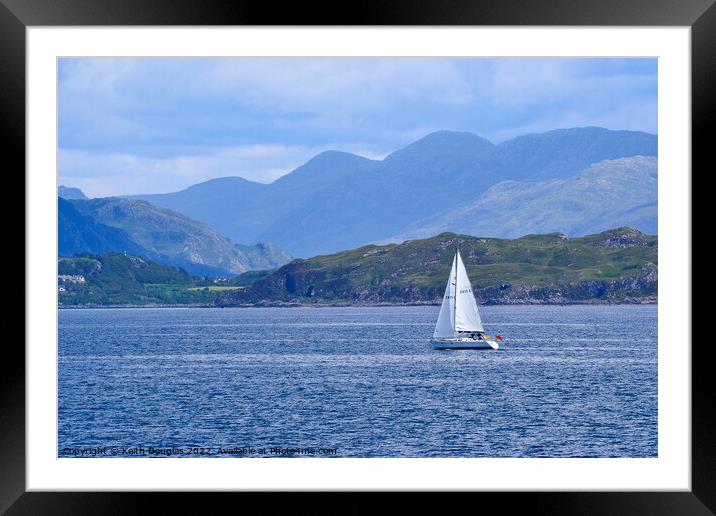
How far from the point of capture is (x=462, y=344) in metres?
49.5

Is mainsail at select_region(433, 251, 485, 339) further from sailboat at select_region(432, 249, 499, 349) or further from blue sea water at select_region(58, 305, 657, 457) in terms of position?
blue sea water at select_region(58, 305, 657, 457)

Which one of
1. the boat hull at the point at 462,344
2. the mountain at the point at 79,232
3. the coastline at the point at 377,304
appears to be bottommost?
the coastline at the point at 377,304

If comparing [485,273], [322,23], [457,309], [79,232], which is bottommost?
[457,309]

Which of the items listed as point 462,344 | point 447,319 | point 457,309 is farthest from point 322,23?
point 462,344

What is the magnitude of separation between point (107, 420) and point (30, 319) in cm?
2337

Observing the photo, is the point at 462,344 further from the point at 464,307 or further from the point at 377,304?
the point at 377,304

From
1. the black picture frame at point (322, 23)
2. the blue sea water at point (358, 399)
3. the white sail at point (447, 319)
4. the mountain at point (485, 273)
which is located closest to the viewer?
the black picture frame at point (322, 23)

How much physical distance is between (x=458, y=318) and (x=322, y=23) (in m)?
42.0

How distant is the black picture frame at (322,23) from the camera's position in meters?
5.79

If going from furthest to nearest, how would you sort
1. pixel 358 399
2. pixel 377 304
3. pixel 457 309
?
1. pixel 377 304
2. pixel 457 309
3. pixel 358 399

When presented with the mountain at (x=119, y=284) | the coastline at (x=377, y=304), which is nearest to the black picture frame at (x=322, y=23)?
the coastline at (x=377, y=304)

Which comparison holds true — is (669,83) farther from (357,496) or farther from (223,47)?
(357,496)

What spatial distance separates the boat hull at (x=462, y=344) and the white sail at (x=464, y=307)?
133cm

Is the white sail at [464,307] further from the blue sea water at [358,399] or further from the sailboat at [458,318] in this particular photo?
the blue sea water at [358,399]
